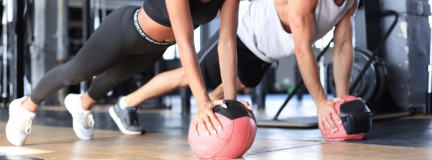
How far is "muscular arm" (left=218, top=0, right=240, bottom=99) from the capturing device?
1.78m

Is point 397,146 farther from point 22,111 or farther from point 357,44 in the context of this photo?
point 357,44

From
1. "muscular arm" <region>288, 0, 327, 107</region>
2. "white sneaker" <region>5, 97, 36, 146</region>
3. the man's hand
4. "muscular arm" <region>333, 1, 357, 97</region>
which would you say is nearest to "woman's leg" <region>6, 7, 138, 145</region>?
"white sneaker" <region>5, 97, 36, 146</region>

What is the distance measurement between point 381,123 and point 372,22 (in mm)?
1132

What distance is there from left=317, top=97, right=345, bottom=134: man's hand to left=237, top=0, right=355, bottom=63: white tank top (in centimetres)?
35

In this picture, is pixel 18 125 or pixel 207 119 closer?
pixel 207 119

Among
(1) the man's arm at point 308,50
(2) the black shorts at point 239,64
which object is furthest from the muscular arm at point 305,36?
(2) the black shorts at point 239,64

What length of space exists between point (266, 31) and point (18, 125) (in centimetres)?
125

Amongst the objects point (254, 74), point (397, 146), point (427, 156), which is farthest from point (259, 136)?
point (427, 156)

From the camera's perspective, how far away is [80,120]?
97.4 inches

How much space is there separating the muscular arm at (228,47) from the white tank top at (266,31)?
0.69 m

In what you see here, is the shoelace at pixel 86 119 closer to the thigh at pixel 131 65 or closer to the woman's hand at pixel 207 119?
the thigh at pixel 131 65

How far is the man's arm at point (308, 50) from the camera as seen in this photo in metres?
2.14

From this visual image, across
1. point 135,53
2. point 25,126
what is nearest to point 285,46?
point 135,53

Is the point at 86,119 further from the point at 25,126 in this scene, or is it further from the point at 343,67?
the point at 343,67
